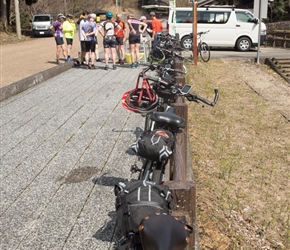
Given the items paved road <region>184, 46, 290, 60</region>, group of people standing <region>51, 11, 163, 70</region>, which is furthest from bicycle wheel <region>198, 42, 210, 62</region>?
group of people standing <region>51, 11, 163, 70</region>

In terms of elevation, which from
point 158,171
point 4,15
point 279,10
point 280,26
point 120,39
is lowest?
point 158,171

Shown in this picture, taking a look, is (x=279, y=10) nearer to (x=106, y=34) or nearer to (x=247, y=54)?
(x=247, y=54)

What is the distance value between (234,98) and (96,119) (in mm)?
4695

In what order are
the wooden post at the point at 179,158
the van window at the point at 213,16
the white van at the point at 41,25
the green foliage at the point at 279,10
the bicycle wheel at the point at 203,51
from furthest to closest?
1. the green foliage at the point at 279,10
2. the white van at the point at 41,25
3. the van window at the point at 213,16
4. the bicycle wheel at the point at 203,51
5. the wooden post at the point at 179,158

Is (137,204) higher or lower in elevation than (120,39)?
lower

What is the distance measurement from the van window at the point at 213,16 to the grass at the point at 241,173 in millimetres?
11402

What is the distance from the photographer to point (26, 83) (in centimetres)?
949

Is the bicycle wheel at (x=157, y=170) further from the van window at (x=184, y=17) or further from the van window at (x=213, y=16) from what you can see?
the van window at (x=213, y=16)

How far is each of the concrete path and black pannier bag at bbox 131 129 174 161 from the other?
72 cm

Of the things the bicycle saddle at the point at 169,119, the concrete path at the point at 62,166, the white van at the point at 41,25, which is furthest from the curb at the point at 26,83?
the white van at the point at 41,25

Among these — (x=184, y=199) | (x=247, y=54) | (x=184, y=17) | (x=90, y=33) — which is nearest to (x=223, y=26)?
(x=184, y=17)

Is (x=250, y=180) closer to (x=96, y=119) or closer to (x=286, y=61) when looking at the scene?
(x=96, y=119)

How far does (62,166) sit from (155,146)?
Answer: 195cm

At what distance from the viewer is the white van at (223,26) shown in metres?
20.2
